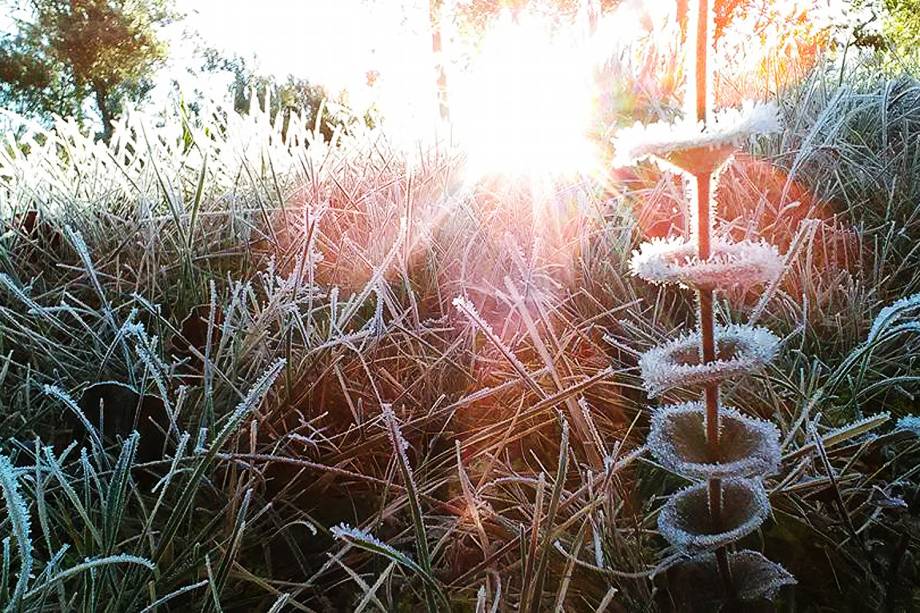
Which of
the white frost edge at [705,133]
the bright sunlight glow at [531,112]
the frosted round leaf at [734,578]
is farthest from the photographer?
the bright sunlight glow at [531,112]

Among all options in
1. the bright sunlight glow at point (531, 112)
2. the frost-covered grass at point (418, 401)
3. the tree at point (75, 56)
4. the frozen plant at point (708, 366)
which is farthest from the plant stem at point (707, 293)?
the tree at point (75, 56)

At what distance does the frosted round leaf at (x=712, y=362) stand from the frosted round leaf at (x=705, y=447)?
0.06 meters

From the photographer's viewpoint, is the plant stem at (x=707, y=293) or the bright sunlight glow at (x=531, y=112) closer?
the plant stem at (x=707, y=293)

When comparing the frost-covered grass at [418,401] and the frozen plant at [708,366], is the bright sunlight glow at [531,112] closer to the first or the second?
the frost-covered grass at [418,401]

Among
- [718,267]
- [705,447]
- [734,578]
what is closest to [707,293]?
[718,267]

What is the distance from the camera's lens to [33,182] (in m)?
2.07

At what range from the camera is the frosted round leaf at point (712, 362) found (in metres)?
0.61

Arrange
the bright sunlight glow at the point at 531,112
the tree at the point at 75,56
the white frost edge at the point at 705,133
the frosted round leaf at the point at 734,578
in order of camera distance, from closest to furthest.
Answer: the white frost edge at the point at 705,133 → the frosted round leaf at the point at 734,578 → the bright sunlight glow at the point at 531,112 → the tree at the point at 75,56

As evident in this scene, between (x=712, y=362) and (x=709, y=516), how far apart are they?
0.17 metres

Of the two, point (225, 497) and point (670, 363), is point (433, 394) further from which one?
point (670, 363)

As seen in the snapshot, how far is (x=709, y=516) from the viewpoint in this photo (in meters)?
0.70

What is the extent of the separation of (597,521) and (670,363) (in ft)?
0.81

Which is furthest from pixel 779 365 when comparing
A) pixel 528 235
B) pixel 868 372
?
pixel 528 235

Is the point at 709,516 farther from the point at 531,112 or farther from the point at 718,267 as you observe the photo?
the point at 531,112
